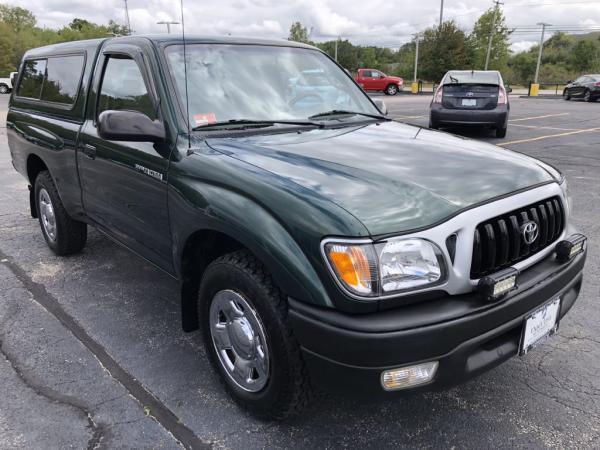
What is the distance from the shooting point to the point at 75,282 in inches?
161

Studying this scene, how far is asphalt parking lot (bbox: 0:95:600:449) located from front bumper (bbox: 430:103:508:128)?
24.6 feet

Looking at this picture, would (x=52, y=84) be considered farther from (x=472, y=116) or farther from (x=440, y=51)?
(x=440, y=51)

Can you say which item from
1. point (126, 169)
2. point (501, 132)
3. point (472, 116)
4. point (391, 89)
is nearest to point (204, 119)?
point (126, 169)

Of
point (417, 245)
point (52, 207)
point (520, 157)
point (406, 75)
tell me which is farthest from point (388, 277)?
point (406, 75)

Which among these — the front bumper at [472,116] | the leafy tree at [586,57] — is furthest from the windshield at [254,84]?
the leafy tree at [586,57]

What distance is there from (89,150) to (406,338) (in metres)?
2.60

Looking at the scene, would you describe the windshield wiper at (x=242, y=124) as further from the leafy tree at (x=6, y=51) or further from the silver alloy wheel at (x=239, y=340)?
the leafy tree at (x=6, y=51)

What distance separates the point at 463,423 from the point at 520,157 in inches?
54.4

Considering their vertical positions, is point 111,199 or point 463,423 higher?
point 111,199

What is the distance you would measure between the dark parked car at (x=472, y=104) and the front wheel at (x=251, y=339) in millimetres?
9725

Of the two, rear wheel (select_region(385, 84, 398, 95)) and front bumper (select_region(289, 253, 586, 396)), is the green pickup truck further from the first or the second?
rear wheel (select_region(385, 84, 398, 95))

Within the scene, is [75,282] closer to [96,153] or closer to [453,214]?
[96,153]

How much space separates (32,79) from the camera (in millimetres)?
4676

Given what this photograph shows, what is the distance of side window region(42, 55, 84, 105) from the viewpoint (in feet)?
12.4
